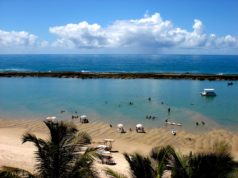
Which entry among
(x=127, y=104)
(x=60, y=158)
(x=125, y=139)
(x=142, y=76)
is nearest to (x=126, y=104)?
(x=127, y=104)

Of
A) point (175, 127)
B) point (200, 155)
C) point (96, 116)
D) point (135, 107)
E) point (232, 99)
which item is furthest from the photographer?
point (232, 99)

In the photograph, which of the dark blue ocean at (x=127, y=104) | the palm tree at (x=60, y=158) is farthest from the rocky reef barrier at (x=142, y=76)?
the palm tree at (x=60, y=158)

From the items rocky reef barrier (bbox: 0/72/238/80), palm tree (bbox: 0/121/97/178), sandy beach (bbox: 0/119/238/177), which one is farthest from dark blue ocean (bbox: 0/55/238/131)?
palm tree (bbox: 0/121/97/178)

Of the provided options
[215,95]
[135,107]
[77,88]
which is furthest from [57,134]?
[77,88]

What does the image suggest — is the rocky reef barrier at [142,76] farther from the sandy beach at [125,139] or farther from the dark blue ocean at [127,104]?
the sandy beach at [125,139]

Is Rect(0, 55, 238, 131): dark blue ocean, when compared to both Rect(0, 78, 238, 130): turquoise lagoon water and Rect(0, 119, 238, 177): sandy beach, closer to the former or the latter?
Rect(0, 78, 238, 130): turquoise lagoon water

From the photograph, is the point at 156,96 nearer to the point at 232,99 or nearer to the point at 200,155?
the point at 232,99
